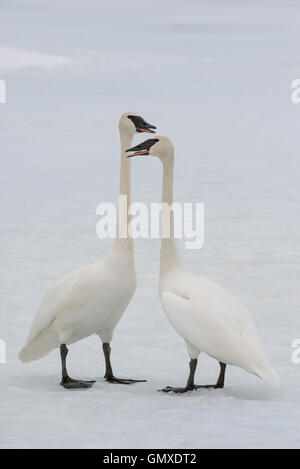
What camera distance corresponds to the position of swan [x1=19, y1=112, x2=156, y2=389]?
800cm

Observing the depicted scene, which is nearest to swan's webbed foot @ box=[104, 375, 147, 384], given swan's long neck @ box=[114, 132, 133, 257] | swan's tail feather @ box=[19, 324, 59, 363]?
swan's tail feather @ box=[19, 324, 59, 363]

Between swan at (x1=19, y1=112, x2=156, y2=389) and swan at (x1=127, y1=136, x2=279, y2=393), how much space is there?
27 centimetres

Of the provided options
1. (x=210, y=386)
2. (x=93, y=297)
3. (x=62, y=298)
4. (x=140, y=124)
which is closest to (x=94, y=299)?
(x=93, y=297)

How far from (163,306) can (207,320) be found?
0.42 metres

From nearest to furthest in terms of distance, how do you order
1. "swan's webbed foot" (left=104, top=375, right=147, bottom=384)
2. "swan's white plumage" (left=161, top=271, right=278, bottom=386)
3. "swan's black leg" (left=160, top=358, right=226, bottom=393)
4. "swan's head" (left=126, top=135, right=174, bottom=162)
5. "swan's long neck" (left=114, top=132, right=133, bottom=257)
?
1. "swan's white plumage" (left=161, top=271, right=278, bottom=386)
2. "swan's black leg" (left=160, top=358, right=226, bottom=393)
3. "swan's long neck" (left=114, top=132, right=133, bottom=257)
4. "swan's head" (left=126, top=135, right=174, bottom=162)
5. "swan's webbed foot" (left=104, top=375, right=147, bottom=384)

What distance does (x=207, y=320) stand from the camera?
768 cm

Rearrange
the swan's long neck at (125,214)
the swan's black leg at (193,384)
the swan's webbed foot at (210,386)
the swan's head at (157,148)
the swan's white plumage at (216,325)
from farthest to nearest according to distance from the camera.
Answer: the swan's head at (157,148) → the swan's webbed foot at (210,386) → the swan's long neck at (125,214) → the swan's black leg at (193,384) → the swan's white plumage at (216,325)

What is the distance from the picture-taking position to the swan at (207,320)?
758 cm

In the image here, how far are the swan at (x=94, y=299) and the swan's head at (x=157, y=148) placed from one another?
113 millimetres

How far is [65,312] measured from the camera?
814cm

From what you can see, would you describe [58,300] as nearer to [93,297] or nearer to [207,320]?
[93,297]

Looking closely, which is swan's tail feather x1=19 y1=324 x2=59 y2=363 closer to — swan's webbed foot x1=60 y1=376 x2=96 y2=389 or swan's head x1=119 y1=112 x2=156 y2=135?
swan's webbed foot x1=60 y1=376 x2=96 y2=389

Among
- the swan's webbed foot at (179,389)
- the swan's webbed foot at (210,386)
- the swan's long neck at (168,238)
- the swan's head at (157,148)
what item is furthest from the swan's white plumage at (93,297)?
the swan's webbed foot at (210,386)

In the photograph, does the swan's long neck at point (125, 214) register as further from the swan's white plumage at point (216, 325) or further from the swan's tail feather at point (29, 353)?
the swan's tail feather at point (29, 353)
